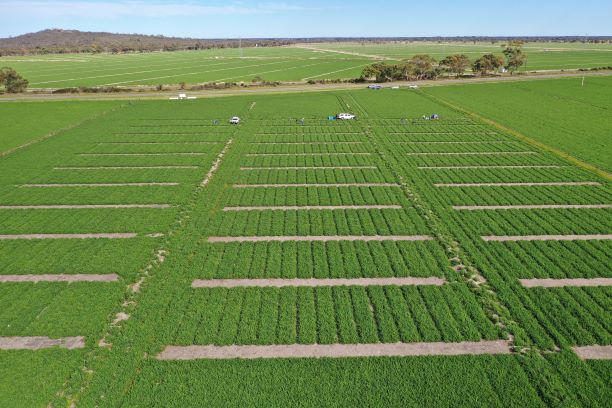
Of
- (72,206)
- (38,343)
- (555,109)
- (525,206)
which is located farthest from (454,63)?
(38,343)

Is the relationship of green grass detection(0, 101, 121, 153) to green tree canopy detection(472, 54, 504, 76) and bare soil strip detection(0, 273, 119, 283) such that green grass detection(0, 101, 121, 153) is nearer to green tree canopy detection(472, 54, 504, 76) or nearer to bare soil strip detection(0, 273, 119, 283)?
bare soil strip detection(0, 273, 119, 283)

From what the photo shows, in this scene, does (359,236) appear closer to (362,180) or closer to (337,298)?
(337,298)

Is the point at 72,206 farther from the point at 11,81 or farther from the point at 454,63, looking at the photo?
the point at 454,63

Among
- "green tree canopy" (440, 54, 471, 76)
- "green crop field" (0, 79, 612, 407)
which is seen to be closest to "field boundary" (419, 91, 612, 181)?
"green crop field" (0, 79, 612, 407)

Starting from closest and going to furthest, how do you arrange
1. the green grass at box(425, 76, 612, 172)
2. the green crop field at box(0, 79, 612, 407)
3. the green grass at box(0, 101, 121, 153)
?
the green crop field at box(0, 79, 612, 407)
the green grass at box(425, 76, 612, 172)
the green grass at box(0, 101, 121, 153)

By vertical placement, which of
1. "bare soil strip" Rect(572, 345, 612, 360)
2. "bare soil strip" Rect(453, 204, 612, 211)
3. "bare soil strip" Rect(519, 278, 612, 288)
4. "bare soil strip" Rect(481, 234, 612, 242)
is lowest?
"bare soil strip" Rect(572, 345, 612, 360)

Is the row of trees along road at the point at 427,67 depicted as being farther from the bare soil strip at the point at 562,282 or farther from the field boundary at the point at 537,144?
the bare soil strip at the point at 562,282
